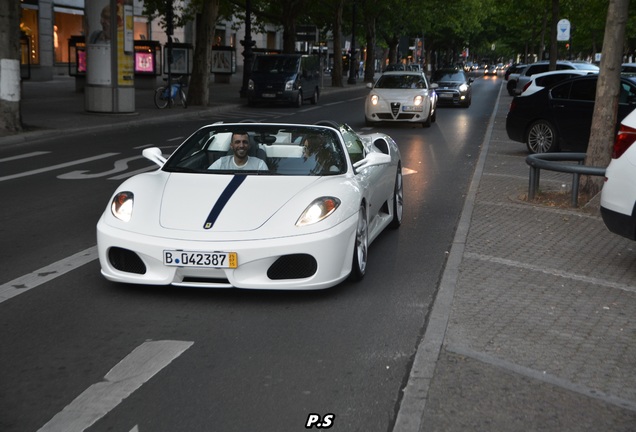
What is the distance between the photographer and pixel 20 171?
47.5 ft

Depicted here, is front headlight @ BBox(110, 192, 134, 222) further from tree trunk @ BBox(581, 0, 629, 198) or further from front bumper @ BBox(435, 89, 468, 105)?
front bumper @ BBox(435, 89, 468, 105)

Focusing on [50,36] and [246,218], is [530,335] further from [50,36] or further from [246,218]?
[50,36]

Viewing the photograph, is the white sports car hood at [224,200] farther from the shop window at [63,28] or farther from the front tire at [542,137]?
the shop window at [63,28]

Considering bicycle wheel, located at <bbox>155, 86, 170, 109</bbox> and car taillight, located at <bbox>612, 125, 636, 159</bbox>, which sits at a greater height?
car taillight, located at <bbox>612, 125, 636, 159</bbox>

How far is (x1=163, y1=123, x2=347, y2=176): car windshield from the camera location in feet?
25.2

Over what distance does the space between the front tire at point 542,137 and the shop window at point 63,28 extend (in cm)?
3439

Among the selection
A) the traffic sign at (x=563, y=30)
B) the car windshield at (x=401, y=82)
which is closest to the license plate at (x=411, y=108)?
the car windshield at (x=401, y=82)

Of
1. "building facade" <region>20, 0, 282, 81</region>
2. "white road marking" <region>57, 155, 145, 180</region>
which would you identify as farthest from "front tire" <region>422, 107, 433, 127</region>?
"building facade" <region>20, 0, 282, 81</region>

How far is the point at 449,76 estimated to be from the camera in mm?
38188

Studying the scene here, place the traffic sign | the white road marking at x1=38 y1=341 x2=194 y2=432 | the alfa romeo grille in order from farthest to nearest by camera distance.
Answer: the traffic sign
the alfa romeo grille
the white road marking at x1=38 y1=341 x2=194 y2=432

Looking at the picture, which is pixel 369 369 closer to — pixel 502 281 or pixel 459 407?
pixel 459 407

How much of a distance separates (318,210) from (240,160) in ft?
4.07

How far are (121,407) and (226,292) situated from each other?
2.41m

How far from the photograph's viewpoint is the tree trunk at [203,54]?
101 ft
